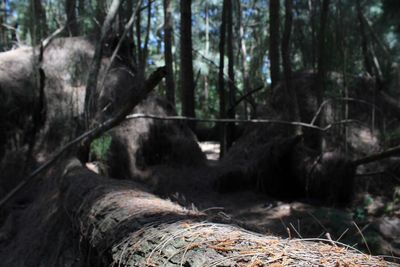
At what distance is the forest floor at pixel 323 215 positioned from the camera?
7.52m

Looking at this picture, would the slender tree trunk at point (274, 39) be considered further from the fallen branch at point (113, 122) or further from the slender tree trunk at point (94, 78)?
the fallen branch at point (113, 122)

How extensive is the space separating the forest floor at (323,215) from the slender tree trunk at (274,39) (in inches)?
111

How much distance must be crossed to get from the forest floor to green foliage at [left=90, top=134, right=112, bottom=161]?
1.84 metres

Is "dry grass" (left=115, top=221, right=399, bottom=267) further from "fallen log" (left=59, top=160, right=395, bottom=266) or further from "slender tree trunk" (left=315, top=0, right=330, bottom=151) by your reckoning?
"slender tree trunk" (left=315, top=0, right=330, bottom=151)

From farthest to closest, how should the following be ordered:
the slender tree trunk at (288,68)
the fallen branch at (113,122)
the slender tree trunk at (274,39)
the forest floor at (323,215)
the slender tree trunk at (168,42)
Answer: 1. the slender tree trunk at (168,42)
2. the slender tree trunk at (274,39)
3. the slender tree trunk at (288,68)
4. the forest floor at (323,215)
5. the fallen branch at (113,122)

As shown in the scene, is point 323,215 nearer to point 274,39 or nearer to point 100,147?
point 100,147

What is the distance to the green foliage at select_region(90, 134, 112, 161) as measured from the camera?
8.67 m

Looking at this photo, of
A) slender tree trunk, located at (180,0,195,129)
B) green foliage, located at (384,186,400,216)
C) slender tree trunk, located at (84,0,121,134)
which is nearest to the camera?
slender tree trunk, located at (84,0,121,134)

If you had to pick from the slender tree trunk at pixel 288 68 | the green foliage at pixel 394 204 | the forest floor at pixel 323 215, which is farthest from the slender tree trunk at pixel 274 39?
the green foliage at pixel 394 204

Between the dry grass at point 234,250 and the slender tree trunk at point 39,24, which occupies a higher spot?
the slender tree trunk at point 39,24

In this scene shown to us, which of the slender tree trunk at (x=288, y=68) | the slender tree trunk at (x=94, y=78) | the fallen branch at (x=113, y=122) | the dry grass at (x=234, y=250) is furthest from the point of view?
the slender tree trunk at (x=288, y=68)

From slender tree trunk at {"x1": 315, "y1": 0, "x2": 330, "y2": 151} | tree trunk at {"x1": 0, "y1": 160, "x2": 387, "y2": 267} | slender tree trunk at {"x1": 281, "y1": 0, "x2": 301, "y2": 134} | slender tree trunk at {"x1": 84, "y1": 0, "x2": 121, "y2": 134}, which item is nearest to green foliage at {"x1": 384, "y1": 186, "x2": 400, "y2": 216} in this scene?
slender tree trunk at {"x1": 315, "y1": 0, "x2": 330, "y2": 151}

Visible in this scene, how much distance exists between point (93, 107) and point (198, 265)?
592 centimetres

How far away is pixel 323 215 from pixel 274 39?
5197 mm
